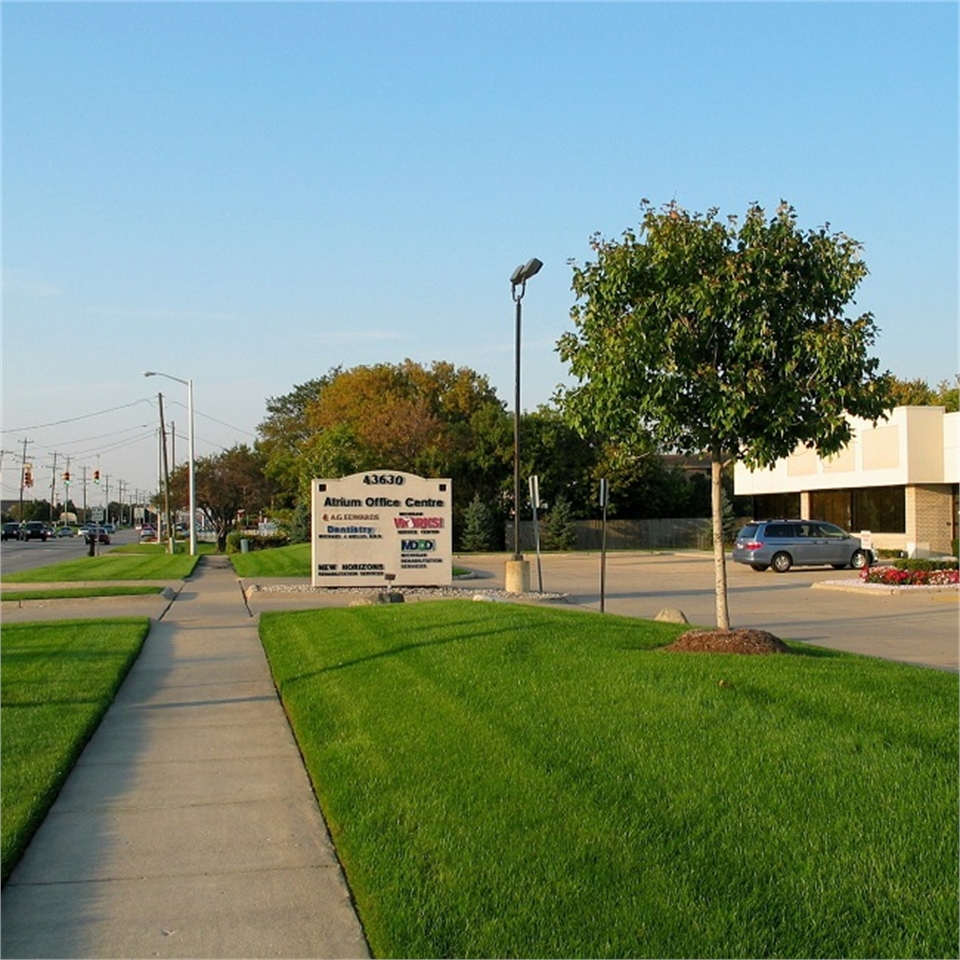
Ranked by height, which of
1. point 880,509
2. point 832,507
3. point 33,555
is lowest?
point 33,555

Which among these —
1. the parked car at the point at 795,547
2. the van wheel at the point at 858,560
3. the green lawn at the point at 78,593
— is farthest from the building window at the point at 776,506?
the green lawn at the point at 78,593

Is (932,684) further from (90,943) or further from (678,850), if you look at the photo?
(90,943)

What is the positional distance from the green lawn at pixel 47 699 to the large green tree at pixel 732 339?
601 centimetres

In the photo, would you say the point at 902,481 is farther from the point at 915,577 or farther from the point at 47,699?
the point at 47,699

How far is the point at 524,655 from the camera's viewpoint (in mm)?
11273

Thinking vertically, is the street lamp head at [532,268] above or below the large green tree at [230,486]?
above

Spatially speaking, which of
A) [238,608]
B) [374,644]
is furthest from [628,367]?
[238,608]

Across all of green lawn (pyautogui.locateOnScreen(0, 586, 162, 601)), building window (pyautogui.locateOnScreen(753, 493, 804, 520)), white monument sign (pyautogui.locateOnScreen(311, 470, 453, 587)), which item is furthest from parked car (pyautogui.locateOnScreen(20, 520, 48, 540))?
white monument sign (pyautogui.locateOnScreen(311, 470, 453, 587))

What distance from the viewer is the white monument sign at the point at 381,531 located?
2611 cm

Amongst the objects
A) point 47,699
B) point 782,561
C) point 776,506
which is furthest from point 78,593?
point 776,506

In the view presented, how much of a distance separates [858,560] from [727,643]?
2751 centimetres

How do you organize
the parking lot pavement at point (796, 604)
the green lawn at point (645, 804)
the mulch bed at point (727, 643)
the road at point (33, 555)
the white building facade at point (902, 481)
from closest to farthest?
the green lawn at point (645, 804) → the mulch bed at point (727, 643) → the parking lot pavement at point (796, 604) → the white building facade at point (902, 481) → the road at point (33, 555)

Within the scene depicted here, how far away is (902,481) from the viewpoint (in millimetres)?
43031

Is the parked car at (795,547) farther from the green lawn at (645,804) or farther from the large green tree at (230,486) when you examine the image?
the large green tree at (230,486)
